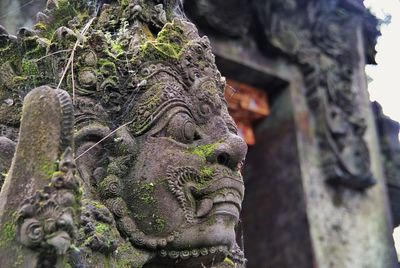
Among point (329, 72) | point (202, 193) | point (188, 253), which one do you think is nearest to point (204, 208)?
point (202, 193)

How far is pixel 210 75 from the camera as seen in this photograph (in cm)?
307

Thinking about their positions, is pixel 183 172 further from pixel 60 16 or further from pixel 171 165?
pixel 60 16

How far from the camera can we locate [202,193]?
2.78 m

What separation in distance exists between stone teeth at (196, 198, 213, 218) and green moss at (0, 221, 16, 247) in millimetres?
726

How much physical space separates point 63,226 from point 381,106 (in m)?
7.50

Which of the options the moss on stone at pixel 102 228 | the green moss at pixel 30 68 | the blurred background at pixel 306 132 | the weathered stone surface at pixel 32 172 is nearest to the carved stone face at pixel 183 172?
the moss on stone at pixel 102 228

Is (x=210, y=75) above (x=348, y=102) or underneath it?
above

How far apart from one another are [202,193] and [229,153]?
18 cm

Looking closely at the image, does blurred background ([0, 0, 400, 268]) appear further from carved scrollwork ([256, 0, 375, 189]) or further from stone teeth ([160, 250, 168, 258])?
stone teeth ([160, 250, 168, 258])

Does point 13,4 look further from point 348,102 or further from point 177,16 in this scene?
point 348,102

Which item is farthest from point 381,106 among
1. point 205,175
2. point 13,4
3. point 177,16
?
point 205,175

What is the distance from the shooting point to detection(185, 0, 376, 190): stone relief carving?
796 centimetres

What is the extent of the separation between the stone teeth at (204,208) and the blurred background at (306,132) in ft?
14.7

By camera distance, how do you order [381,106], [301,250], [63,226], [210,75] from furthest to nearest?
[381,106]
[301,250]
[210,75]
[63,226]
